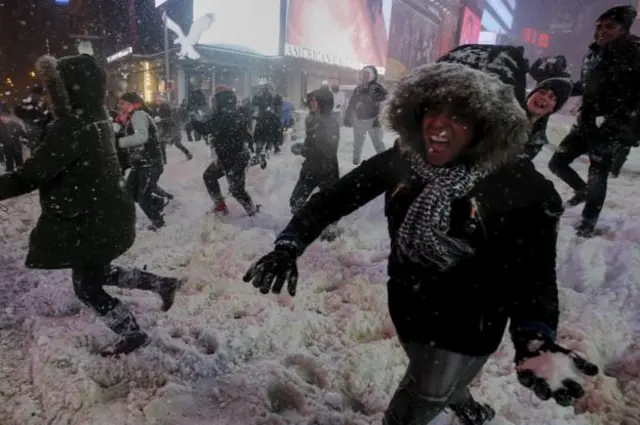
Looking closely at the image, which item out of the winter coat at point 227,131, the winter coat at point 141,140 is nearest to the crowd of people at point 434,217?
the winter coat at point 141,140

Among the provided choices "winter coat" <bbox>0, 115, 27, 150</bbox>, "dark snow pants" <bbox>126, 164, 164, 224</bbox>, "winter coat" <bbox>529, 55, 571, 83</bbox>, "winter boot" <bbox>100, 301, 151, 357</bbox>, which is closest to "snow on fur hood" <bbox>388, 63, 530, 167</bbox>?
"winter boot" <bbox>100, 301, 151, 357</bbox>

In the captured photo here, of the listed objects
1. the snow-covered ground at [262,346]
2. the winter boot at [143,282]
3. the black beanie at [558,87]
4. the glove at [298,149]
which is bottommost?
the snow-covered ground at [262,346]

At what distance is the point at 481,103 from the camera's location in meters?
1.44

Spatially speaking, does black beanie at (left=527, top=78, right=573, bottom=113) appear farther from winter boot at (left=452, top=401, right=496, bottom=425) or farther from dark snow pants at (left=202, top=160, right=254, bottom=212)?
dark snow pants at (left=202, top=160, right=254, bottom=212)

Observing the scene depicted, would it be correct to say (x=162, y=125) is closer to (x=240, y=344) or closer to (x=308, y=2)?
(x=240, y=344)

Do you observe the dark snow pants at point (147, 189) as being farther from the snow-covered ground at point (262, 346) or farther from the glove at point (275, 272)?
the glove at point (275, 272)

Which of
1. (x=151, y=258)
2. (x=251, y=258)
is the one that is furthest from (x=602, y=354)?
(x=151, y=258)

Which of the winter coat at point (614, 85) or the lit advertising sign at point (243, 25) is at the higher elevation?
the lit advertising sign at point (243, 25)

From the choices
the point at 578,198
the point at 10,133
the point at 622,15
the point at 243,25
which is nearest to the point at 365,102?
the point at 578,198

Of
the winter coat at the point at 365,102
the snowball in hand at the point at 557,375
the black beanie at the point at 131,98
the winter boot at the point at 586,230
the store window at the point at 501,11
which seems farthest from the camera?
the store window at the point at 501,11

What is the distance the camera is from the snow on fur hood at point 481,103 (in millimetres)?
1454

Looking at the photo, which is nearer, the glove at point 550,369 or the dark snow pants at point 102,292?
the glove at point 550,369

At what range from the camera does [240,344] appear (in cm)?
286

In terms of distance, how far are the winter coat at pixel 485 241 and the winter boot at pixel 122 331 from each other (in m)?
1.91
